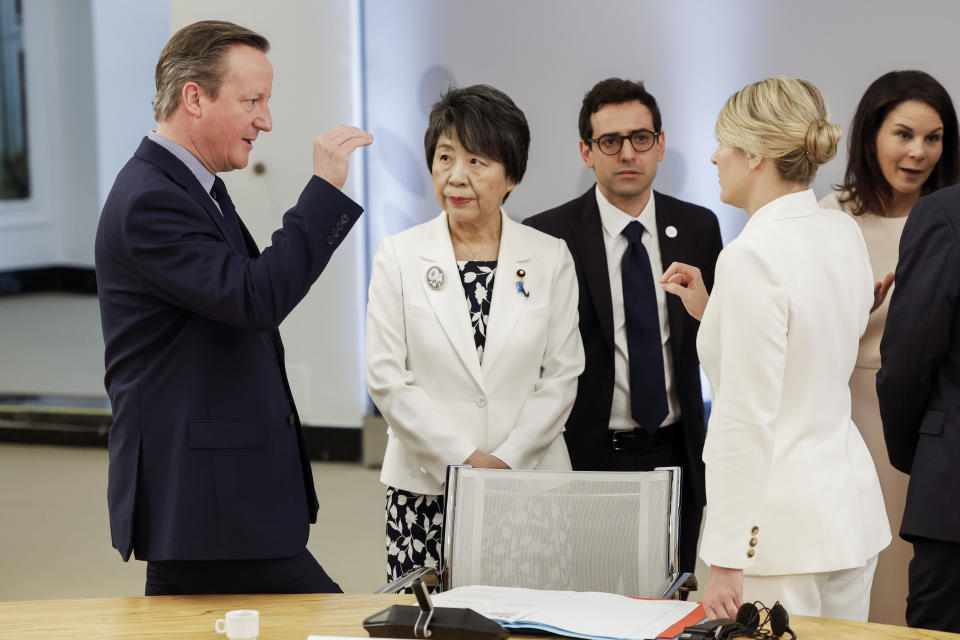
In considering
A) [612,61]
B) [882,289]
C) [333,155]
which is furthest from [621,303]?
[612,61]

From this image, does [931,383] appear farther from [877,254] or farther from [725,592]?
[877,254]

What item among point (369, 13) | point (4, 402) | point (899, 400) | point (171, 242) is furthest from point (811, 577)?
point (4, 402)

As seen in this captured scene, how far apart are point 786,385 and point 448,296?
102cm

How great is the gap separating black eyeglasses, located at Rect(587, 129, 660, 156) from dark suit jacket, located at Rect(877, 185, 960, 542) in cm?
110

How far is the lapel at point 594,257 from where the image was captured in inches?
119

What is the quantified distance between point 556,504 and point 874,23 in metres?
3.75

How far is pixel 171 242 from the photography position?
6.63 ft

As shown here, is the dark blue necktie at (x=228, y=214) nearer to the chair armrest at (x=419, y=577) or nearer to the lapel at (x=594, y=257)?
the chair armrest at (x=419, y=577)

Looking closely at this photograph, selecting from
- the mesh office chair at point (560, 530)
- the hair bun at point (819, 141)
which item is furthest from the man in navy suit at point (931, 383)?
the mesh office chair at point (560, 530)

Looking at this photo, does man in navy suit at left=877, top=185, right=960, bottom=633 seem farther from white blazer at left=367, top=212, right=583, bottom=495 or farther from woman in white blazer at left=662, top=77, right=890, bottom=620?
white blazer at left=367, top=212, right=583, bottom=495

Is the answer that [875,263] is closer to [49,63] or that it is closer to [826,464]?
[826,464]

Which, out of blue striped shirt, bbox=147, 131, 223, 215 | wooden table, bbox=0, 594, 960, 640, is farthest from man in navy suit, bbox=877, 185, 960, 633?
blue striped shirt, bbox=147, 131, 223, 215

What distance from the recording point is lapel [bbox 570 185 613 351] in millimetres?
3029

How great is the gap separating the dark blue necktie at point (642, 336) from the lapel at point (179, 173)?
1305 millimetres
